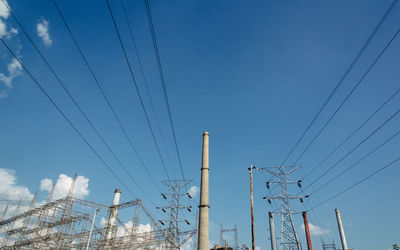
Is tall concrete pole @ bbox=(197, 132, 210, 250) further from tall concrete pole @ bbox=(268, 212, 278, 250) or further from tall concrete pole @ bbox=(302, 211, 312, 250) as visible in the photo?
tall concrete pole @ bbox=(302, 211, 312, 250)

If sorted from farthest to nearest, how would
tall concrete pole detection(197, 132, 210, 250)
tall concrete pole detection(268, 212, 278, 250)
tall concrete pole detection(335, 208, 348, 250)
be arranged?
tall concrete pole detection(335, 208, 348, 250) < tall concrete pole detection(268, 212, 278, 250) < tall concrete pole detection(197, 132, 210, 250)

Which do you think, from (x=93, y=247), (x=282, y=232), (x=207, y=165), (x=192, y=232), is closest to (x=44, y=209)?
(x=93, y=247)

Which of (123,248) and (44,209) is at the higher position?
(44,209)

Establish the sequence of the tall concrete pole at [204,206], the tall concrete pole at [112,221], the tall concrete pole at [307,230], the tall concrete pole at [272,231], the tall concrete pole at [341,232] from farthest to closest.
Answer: the tall concrete pole at [112,221]
the tall concrete pole at [341,232]
the tall concrete pole at [272,231]
the tall concrete pole at [307,230]
the tall concrete pole at [204,206]

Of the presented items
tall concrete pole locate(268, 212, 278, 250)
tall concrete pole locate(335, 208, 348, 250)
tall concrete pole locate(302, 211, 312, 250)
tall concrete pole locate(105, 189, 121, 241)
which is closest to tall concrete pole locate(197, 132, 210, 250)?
tall concrete pole locate(268, 212, 278, 250)

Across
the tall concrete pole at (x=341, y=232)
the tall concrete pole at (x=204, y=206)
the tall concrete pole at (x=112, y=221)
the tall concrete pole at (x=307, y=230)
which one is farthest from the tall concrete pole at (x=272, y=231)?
the tall concrete pole at (x=112, y=221)

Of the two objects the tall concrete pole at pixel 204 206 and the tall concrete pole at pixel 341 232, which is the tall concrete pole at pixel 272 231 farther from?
the tall concrete pole at pixel 204 206

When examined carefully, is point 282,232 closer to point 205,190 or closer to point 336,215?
point 205,190

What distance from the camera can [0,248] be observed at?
4666 centimetres

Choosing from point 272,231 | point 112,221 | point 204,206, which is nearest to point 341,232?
point 272,231

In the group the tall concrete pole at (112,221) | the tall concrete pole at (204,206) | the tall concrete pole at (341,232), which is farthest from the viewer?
the tall concrete pole at (112,221)

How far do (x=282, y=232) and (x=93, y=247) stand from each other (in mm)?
33363

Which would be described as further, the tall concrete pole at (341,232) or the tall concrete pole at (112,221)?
the tall concrete pole at (112,221)

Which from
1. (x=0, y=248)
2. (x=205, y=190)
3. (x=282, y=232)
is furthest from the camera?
(x=0, y=248)
